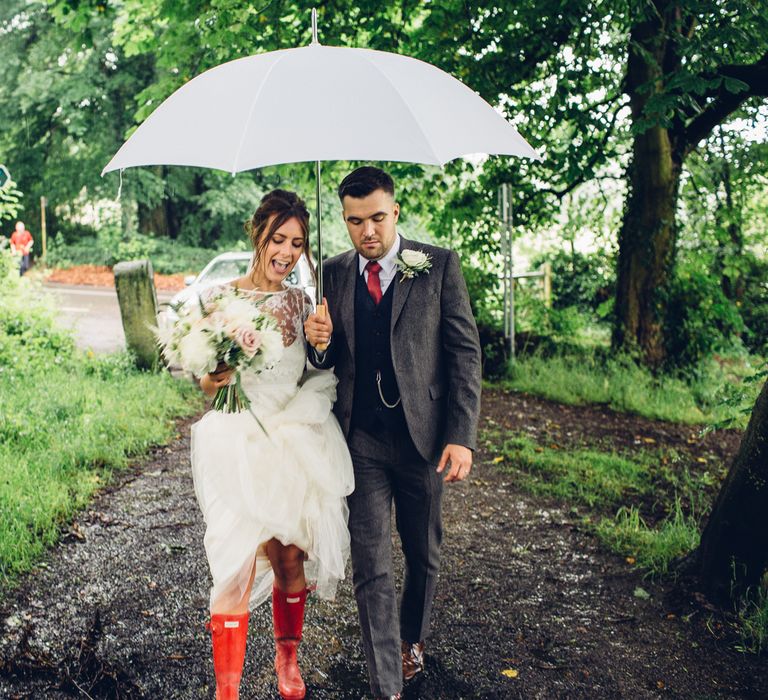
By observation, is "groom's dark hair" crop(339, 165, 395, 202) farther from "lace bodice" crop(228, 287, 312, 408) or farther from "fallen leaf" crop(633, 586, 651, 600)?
"fallen leaf" crop(633, 586, 651, 600)

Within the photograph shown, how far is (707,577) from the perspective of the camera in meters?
4.05

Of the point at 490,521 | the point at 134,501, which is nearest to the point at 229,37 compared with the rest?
the point at 134,501

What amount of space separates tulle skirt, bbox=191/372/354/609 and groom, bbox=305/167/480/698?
12 centimetres

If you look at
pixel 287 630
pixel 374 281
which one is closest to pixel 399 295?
pixel 374 281

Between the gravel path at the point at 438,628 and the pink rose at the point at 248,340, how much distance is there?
152 centimetres

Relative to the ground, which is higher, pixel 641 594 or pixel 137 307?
pixel 137 307

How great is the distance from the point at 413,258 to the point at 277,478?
Answer: 1.07 metres

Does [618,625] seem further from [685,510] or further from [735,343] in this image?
[735,343]

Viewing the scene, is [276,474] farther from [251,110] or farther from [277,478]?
[251,110]

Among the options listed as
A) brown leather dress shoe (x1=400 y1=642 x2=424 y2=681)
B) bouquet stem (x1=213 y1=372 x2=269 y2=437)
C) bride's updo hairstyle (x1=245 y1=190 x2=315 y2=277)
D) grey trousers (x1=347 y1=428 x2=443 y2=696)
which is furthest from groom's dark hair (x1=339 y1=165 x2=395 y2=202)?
brown leather dress shoe (x1=400 y1=642 x2=424 y2=681)

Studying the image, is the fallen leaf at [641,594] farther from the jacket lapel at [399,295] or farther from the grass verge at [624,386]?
the grass verge at [624,386]

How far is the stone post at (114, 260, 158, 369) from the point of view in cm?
925

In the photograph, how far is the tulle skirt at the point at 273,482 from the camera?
2959mm

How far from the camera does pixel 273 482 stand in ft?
9.93
